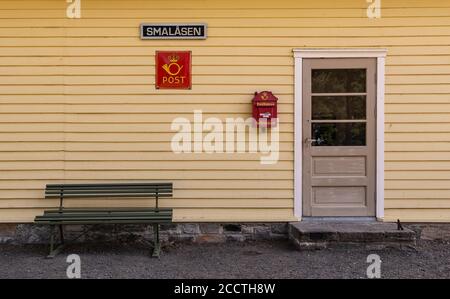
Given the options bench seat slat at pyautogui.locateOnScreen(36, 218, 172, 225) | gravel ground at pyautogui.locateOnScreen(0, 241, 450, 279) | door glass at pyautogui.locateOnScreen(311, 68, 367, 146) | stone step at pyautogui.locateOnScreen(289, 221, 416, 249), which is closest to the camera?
gravel ground at pyautogui.locateOnScreen(0, 241, 450, 279)

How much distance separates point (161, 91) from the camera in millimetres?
6691

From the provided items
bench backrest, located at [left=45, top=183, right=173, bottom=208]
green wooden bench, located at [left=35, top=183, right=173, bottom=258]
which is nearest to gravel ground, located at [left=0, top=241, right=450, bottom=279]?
green wooden bench, located at [left=35, top=183, right=173, bottom=258]

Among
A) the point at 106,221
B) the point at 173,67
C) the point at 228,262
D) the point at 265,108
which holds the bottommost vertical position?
the point at 228,262

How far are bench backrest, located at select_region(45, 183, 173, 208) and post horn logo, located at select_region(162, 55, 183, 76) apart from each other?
1.42 m

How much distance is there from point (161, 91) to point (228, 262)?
230 centimetres

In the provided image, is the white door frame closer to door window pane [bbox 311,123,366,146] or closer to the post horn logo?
door window pane [bbox 311,123,366,146]

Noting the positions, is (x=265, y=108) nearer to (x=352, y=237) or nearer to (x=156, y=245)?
(x=352, y=237)

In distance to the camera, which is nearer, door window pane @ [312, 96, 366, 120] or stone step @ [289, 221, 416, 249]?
stone step @ [289, 221, 416, 249]

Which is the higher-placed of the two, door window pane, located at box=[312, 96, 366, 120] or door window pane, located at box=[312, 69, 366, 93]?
door window pane, located at box=[312, 69, 366, 93]

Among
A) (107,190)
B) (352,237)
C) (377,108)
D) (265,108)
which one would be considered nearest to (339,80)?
(377,108)

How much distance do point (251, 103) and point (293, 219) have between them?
1.57 m

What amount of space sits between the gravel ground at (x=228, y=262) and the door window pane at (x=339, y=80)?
2.03m

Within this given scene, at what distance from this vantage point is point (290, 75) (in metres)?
6.71

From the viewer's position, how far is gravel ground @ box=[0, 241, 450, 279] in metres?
5.53
